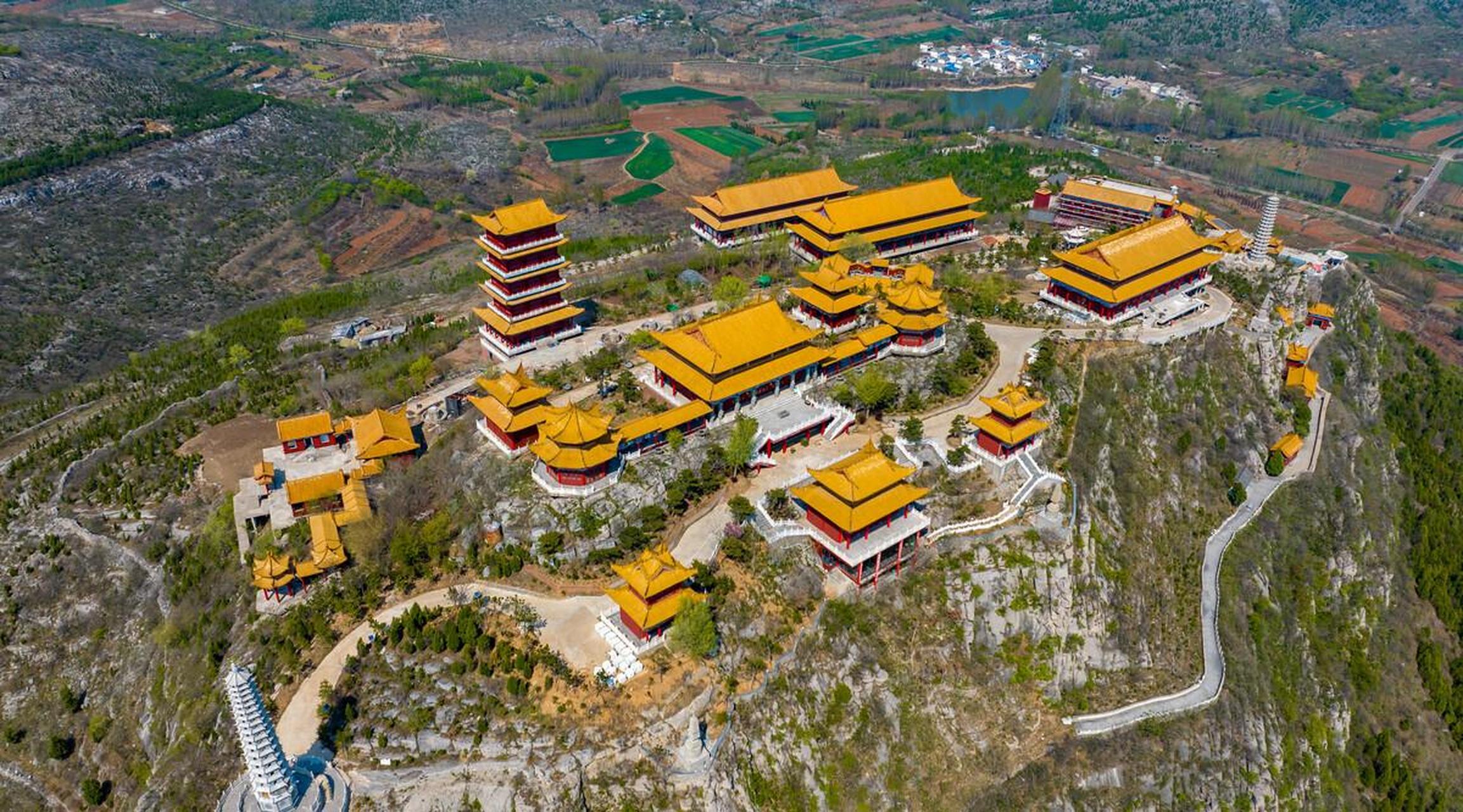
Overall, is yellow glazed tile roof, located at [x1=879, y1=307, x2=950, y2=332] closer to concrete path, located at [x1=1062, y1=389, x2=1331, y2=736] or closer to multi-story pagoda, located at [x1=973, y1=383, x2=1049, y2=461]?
multi-story pagoda, located at [x1=973, y1=383, x2=1049, y2=461]

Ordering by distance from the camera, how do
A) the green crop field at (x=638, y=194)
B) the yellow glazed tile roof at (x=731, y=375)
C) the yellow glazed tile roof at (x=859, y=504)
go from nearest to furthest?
the yellow glazed tile roof at (x=859, y=504) < the yellow glazed tile roof at (x=731, y=375) < the green crop field at (x=638, y=194)

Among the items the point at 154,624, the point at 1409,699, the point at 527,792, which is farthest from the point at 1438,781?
the point at 154,624

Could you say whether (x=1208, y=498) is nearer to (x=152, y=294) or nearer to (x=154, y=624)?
(x=154, y=624)

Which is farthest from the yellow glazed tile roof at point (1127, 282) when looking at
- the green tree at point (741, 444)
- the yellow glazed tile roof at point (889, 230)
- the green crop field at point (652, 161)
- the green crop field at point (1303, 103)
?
the green crop field at point (1303, 103)

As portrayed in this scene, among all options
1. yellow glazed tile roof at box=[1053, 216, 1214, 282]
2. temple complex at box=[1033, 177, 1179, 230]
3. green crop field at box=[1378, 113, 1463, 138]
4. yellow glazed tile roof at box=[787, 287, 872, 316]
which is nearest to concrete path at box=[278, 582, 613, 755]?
yellow glazed tile roof at box=[787, 287, 872, 316]

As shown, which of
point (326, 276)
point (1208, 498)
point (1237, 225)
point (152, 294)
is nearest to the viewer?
point (1208, 498)

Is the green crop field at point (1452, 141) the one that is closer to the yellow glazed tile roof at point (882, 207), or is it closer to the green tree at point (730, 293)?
the yellow glazed tile roof at point (882, 207)
